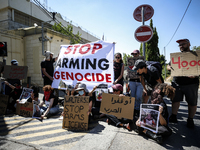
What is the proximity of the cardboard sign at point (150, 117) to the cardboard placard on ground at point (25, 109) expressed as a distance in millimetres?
3128

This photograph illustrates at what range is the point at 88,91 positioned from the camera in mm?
3689

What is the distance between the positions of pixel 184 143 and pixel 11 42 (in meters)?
16.3

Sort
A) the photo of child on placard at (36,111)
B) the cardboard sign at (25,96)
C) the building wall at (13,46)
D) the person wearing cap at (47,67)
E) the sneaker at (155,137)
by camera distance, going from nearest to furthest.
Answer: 1. the sneaker at (155,137)
2. the photo of child on placard at (36,111)
3. the cardboard sign at (25,96)
4. the person wearing cap at (47,67)
5. the building wall at (13,46)

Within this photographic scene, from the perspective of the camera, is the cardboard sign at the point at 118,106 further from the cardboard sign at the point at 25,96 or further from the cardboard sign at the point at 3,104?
the cardboard sign at the point at 3,104

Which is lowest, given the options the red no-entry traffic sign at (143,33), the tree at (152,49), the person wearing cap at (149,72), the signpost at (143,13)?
the person wearing cap at (149,72)

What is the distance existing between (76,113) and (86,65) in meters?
1.26

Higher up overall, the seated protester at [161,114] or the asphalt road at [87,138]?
the seated protester at [161,114]

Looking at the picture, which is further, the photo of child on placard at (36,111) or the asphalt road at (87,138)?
the photo of child on placard at (36,111)

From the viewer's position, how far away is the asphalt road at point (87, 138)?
7.27 ft

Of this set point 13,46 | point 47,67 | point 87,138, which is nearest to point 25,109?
point 47,67

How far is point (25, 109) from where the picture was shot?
3.97 m

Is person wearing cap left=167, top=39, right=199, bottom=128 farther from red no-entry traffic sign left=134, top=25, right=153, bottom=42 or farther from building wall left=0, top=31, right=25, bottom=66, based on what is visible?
building wall left=0, top=31, right=25, bottom=66

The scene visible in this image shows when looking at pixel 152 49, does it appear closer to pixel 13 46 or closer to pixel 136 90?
pixel 13 46

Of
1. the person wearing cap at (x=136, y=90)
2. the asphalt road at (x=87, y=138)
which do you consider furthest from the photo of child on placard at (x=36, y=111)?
the person wearing cap at (x=136, y=90)
